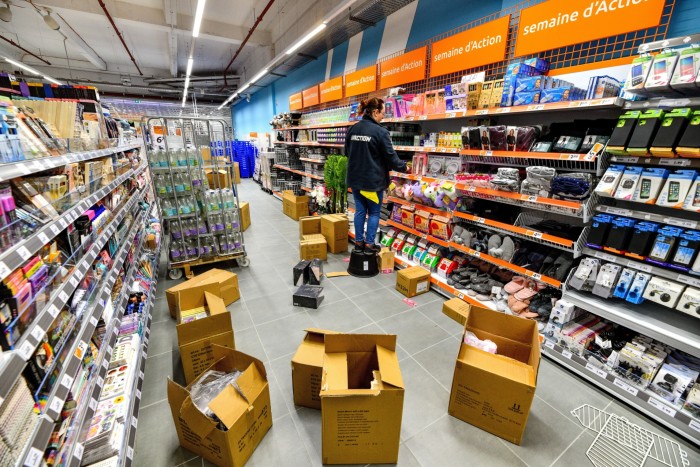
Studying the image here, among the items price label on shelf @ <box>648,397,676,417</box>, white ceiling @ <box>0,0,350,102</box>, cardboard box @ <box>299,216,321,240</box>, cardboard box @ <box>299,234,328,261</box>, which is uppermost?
white ceiling @ <box>0,0,350,102</box>

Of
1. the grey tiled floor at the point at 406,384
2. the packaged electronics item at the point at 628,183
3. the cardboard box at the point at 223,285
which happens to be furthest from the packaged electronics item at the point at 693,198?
the cardboard box at the point at 223,285

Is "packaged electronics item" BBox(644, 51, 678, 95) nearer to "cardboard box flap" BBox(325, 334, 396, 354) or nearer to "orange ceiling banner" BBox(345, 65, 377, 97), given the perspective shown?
"cardboard box flap" BBox(325, 334, 396, 354)

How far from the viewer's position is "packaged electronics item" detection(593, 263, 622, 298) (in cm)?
229

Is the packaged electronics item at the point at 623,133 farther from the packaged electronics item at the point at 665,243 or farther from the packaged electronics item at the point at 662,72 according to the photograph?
the packaged electronics item at the point at 665,243

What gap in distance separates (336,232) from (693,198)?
12.5ft

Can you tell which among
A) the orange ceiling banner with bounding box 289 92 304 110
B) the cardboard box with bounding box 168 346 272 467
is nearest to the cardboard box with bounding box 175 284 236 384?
the cardboard box with bounding box 168 346 272 467

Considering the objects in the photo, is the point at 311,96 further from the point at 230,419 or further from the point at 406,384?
the point at 230,419

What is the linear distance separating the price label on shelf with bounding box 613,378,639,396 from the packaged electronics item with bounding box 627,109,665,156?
1636 mm

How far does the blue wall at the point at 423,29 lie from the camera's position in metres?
2.18

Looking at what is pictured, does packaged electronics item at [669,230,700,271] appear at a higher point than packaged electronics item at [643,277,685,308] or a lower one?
higher

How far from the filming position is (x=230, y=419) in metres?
1.56

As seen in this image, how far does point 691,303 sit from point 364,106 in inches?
141

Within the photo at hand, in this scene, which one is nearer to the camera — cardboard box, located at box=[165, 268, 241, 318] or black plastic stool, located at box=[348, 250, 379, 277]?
cardboard box, located at box=[165, 268, 241, 318]

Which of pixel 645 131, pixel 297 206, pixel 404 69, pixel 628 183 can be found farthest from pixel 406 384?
pixel 297 206
